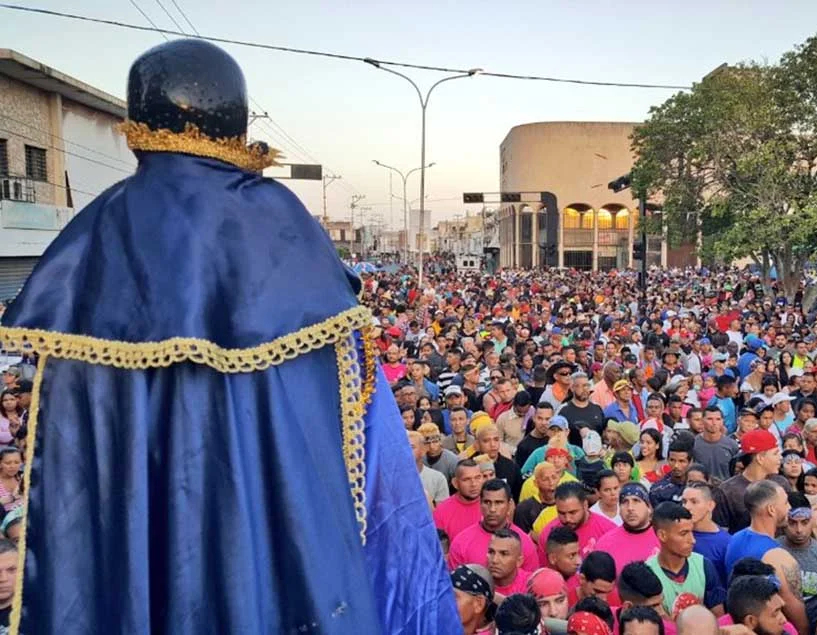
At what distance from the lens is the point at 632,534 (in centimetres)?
485

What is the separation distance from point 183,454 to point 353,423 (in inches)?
13.2

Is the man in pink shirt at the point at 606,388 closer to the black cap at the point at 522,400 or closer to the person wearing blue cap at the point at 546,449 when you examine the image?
the black cap at the point at 522,400

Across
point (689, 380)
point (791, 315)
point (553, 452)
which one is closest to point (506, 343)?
point (689, 380)

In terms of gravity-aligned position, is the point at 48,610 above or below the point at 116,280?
below

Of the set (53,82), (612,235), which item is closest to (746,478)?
(53,82)

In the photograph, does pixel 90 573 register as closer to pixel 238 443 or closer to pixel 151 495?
pixel 151 495

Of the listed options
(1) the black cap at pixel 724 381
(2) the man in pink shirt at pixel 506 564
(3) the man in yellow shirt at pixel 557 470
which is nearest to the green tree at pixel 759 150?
(1) the black cap at pixel 724 381

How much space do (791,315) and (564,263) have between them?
4501 centimetres

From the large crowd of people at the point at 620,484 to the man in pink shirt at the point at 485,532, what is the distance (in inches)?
0.5

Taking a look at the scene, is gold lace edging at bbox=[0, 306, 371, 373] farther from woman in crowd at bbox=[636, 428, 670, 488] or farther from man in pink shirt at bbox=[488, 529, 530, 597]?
woman in crowd at bbox=[636, 428, 670, 488]

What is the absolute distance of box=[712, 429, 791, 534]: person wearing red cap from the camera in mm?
5703

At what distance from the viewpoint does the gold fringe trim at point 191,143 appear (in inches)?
62.2

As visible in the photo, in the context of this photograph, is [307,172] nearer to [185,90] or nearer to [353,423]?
[185,90]

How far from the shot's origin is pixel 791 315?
62.7 feet
